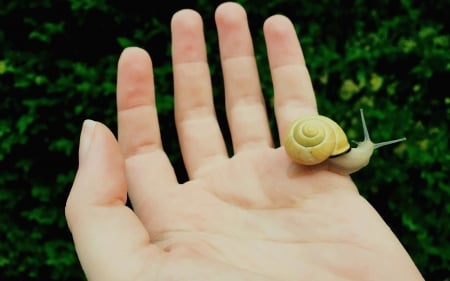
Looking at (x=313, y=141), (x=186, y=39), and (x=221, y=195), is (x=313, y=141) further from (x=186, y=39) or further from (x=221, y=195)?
(x=186, y=39)

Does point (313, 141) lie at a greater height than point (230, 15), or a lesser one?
lesser

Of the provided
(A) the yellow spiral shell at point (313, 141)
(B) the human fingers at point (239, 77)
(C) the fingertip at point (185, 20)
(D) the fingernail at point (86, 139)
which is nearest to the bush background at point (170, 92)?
(B) the human fingers at point (239, 77)

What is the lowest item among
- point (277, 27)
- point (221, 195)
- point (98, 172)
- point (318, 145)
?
point (221, 195)

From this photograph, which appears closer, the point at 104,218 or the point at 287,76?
the point at 104,218

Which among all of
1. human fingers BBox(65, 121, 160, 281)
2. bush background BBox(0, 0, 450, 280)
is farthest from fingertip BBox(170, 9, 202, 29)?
human fingers BBox(65, 121, 160, 281)

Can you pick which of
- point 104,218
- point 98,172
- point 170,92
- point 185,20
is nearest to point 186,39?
point 185,20

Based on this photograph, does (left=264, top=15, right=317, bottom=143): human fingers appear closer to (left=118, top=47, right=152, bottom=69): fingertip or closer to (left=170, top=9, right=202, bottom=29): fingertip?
(left=170, top=9, right=202, bottom=29): fingertip
